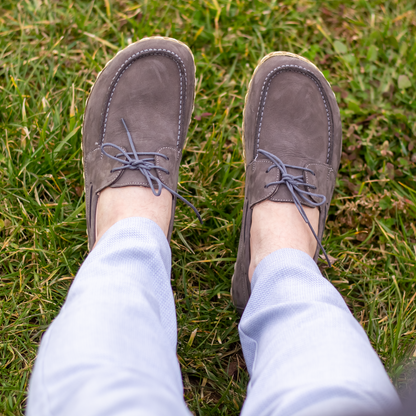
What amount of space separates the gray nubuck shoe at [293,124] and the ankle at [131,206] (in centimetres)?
44

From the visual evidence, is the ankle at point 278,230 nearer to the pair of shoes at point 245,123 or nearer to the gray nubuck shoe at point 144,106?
the pair of shoes at point 245,123

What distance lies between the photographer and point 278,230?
1.42 metres

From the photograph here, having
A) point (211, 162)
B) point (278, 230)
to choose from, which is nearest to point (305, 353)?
point (278, 230)

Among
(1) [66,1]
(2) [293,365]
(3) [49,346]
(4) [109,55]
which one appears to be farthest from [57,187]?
(2) [293,365]

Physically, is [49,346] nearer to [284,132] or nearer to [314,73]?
[284,132]

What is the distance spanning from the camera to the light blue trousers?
0.77 meters

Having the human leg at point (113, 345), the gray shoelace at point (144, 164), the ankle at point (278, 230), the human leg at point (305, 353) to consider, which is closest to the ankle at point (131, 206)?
the gray shoelace at point (144, 164)

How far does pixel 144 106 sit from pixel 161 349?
1.12 m

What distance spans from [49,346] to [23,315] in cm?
65

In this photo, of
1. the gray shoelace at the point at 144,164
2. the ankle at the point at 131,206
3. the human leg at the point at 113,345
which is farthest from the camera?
the gray shoelace at the point at 144,164

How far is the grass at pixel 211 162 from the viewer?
1.41 m

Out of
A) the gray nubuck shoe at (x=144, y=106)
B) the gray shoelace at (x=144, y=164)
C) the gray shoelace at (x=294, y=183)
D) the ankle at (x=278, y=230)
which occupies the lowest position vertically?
the ankle at (x=278, y=230)

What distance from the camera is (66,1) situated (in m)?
1.86

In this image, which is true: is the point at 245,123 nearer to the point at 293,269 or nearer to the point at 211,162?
the point at 211,162
